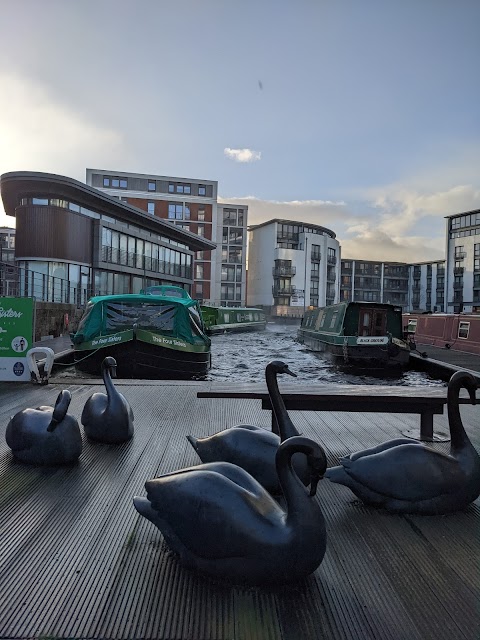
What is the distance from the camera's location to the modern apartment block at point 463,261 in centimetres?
6894

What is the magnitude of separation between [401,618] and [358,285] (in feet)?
319

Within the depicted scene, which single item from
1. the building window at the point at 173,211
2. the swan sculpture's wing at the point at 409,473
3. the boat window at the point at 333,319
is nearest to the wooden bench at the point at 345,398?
the swan sculpture's wing at the point at 409,473

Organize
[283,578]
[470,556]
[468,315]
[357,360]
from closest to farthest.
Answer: [283,578] → [470,556] → [357,360] → [468,315]

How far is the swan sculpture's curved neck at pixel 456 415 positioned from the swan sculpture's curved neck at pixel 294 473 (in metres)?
1.60

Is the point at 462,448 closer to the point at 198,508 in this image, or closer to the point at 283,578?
the point at 283,578

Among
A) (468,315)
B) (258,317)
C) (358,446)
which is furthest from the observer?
(258,317)

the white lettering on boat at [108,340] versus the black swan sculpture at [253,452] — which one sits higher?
the white lettering on boat at [108,340]

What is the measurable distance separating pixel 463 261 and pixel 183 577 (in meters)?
75.8

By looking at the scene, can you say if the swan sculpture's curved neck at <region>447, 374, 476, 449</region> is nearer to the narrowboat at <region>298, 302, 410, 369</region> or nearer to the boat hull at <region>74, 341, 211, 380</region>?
the boat hull at <region>74, 341, 211, 380</region>

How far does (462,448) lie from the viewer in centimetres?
376

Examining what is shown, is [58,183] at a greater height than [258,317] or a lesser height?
greater

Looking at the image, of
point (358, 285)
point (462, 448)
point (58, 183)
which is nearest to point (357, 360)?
point (462, 448)

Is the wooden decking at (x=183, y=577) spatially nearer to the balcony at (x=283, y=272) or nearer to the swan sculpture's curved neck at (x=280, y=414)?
the swan sculpture's curved neck at (x=280, y=414)

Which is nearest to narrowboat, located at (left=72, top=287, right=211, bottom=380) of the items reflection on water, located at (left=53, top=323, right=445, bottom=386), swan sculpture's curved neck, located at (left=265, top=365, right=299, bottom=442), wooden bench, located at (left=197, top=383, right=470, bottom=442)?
reflection on water, located at (left=53, top=323, right=445, bottom=386)
